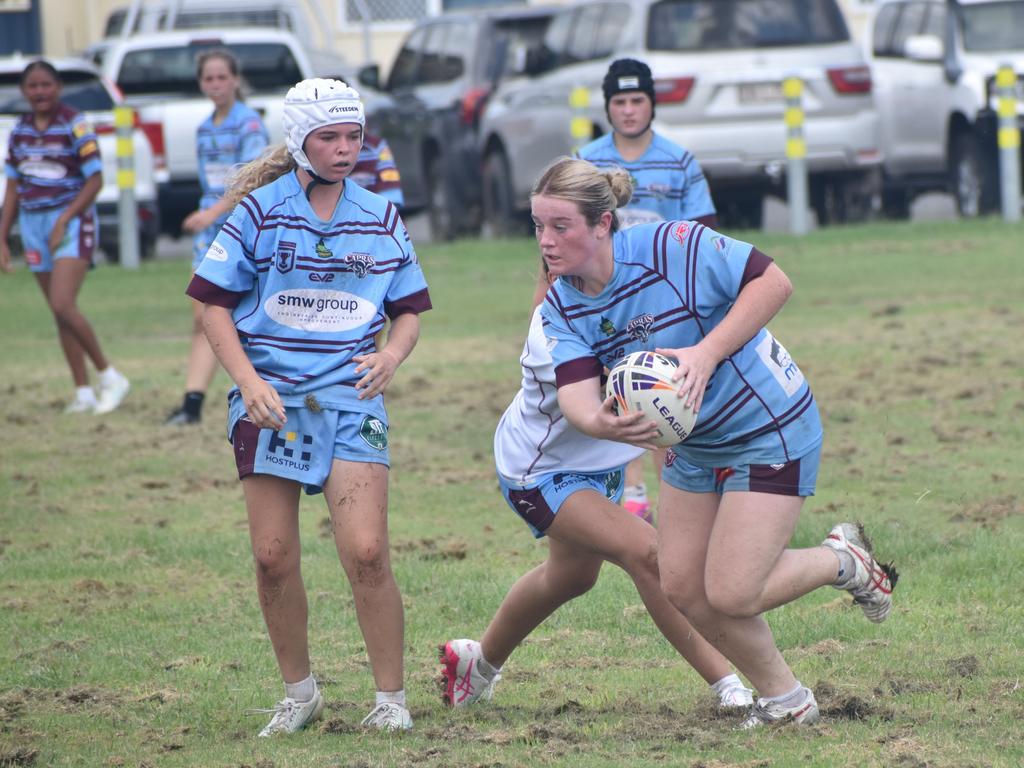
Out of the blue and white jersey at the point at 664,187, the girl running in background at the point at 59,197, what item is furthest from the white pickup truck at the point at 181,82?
the blue and white jersey at the point at 664,187

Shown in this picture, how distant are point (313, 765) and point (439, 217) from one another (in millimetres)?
16568

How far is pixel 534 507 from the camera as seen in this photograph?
5.81 m

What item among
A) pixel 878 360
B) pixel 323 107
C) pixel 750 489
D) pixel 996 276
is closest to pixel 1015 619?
pixel 750 489

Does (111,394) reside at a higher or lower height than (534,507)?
lower

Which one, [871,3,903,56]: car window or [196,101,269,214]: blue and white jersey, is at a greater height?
[871,3,903,56]: car window

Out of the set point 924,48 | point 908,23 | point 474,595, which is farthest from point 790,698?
point 908,23

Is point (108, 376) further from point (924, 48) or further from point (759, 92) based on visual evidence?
point (924, 48)

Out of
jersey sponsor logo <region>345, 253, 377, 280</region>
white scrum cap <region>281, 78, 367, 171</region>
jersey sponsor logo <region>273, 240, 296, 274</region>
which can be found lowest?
jersey sponsor logo <region>345, 253, 377, 280</region>

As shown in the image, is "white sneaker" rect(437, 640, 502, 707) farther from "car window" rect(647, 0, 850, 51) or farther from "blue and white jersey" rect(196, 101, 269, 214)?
"car window" rect(647, 0, 850, 51)

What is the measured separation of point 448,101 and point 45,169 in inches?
365

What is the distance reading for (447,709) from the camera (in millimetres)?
6141

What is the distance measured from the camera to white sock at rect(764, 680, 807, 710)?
5.57 metres

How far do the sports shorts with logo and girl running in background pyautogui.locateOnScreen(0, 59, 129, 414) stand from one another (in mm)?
6769

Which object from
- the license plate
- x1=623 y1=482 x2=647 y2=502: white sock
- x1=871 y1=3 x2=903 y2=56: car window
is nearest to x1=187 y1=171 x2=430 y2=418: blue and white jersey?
x1=623 y1=482 x2=647 y2=502: white sock
